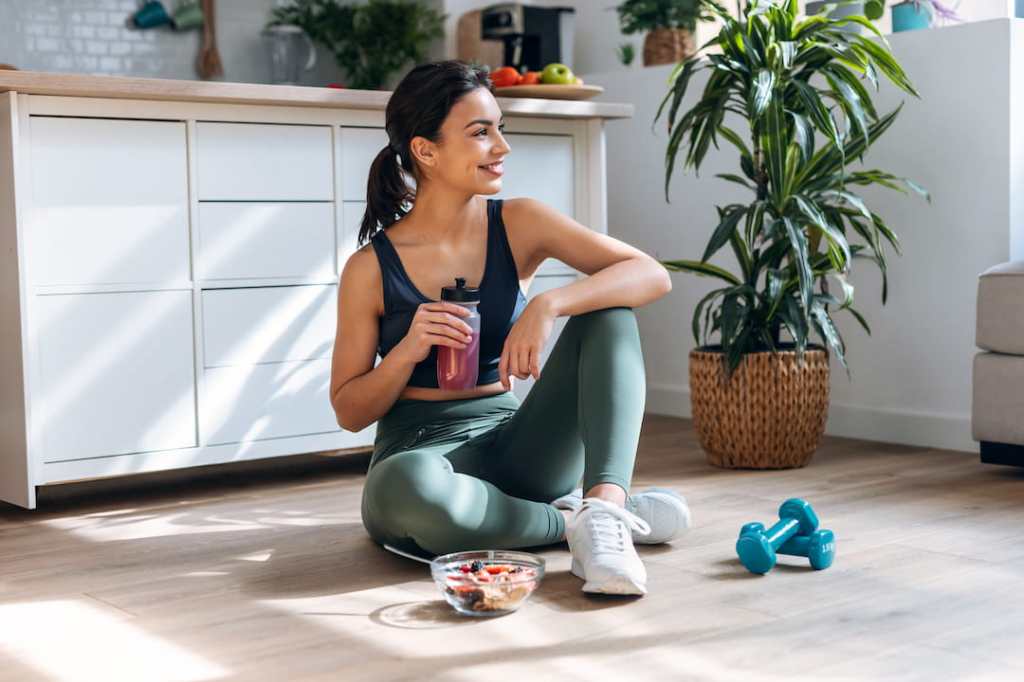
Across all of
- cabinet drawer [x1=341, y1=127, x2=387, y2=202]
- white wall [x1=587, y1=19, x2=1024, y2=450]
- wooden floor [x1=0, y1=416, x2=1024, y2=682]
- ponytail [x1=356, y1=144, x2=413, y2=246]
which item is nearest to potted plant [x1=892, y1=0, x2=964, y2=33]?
white wall [x1=587, y1=19, x2=1024, y2=450]

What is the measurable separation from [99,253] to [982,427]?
2040 mm

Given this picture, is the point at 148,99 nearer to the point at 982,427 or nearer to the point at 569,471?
the point at 569,471

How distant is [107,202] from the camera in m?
2.85

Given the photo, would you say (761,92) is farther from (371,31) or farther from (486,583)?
(371,31)

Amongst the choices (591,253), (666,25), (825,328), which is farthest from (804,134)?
(666,25)

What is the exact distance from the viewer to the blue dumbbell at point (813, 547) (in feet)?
7.03

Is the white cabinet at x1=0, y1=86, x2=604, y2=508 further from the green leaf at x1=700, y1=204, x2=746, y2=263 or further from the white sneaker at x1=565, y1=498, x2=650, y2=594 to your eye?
the white sneaker at x1=565, y1=498, x2=650, y2=594

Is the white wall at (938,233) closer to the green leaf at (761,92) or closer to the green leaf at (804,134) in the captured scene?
the green leaf at (804,134)

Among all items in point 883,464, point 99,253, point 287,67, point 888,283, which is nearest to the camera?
point 99,253

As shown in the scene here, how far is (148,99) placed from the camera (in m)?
2.89

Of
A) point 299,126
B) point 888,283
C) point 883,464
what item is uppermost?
point 299,126

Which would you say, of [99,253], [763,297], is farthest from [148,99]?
[763,297]

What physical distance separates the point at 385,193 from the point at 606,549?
793 mm

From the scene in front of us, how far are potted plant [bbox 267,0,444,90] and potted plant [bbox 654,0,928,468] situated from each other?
2.07m
